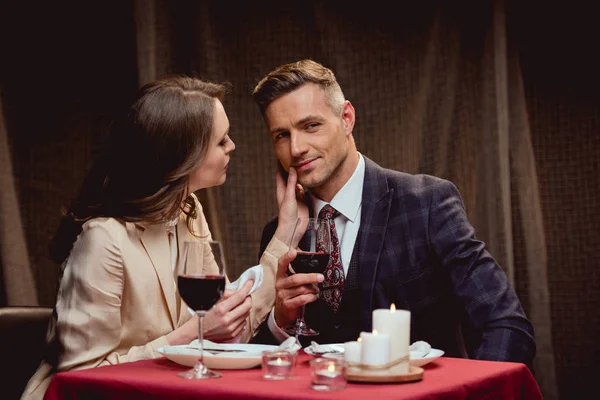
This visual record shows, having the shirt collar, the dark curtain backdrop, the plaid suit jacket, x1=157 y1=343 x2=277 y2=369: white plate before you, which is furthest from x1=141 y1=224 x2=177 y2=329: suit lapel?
the dark curtain backdrop

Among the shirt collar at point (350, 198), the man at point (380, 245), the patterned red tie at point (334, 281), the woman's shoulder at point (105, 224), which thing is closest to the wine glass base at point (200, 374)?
the man at point (380, 245)

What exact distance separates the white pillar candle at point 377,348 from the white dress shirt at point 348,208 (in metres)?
0.98

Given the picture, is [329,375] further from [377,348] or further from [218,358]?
[218,358]

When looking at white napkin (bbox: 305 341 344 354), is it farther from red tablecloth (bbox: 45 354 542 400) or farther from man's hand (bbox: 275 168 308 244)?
man's hand (bbox: 275 168 308 244)

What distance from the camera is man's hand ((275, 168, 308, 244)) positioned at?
231cm

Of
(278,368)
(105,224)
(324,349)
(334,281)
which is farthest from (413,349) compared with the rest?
(105,224)

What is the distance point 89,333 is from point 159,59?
150 centimetres

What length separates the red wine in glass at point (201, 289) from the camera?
144cm

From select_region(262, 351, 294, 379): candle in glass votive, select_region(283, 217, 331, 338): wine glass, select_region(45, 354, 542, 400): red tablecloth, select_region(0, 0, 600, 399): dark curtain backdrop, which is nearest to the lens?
select_region(45, 354, 542, 400): red tablecloth

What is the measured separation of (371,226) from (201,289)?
998 mm

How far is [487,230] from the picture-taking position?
3012 mm

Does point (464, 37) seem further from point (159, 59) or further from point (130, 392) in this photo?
point (130, 392)

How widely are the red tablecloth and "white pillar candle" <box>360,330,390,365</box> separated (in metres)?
0.04

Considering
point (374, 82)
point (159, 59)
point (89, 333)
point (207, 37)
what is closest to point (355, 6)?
point (374, 82)
